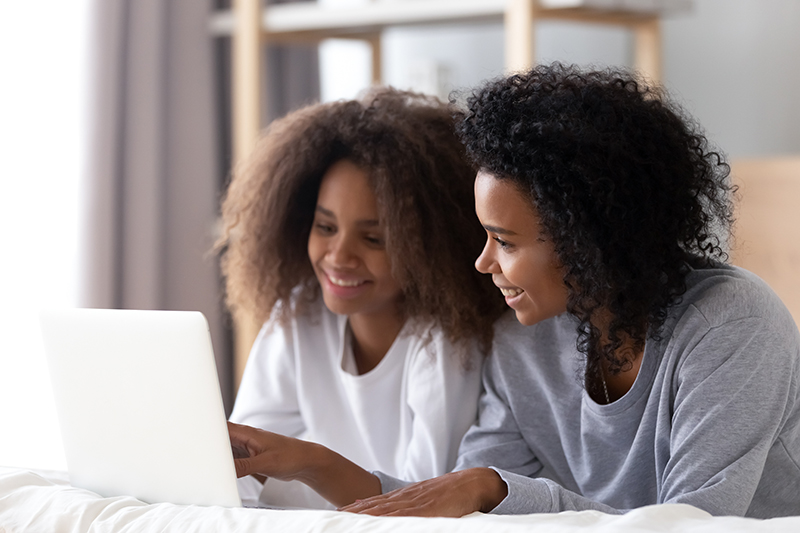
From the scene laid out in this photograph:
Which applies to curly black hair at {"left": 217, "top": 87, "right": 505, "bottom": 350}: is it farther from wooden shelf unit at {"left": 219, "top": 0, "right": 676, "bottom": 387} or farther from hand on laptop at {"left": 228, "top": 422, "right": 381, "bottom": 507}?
wooden shelf unit at {"left": 219, "top": 0, "right": 676, "bottom": 387}

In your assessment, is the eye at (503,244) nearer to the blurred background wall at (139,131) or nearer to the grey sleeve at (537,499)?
the grey sleeve at (537,499)

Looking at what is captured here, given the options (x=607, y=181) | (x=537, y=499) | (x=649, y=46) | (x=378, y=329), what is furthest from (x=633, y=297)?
(x=649, y=46)

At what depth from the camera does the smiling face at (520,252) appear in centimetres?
95

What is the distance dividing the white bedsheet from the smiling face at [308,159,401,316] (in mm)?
468

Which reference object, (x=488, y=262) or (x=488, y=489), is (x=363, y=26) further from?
(x=488, y=489)

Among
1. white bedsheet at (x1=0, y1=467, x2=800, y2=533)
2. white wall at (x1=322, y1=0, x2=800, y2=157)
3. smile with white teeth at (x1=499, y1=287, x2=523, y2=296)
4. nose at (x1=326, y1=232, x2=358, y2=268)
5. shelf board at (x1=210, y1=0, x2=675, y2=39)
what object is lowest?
white bedsheet at (x1=0, y1=467, x2=800, y2=533)

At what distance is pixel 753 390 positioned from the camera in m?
0.88

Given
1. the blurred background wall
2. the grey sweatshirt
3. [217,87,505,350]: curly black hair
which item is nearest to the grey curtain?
the blurred background wall

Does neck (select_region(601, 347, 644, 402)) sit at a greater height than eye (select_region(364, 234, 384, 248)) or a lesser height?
lesser

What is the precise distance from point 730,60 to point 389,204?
3.99 feet

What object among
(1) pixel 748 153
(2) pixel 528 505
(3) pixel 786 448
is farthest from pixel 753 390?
(1) pixel 748 153

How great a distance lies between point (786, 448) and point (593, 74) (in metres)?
0.48

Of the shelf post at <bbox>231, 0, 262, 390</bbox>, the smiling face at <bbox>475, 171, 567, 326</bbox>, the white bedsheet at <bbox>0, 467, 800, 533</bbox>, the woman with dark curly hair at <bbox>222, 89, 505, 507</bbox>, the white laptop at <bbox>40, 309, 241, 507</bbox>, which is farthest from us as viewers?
the shelf post at <bbox>231, 0, 262, 390</bbox>

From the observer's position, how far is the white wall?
191cm
